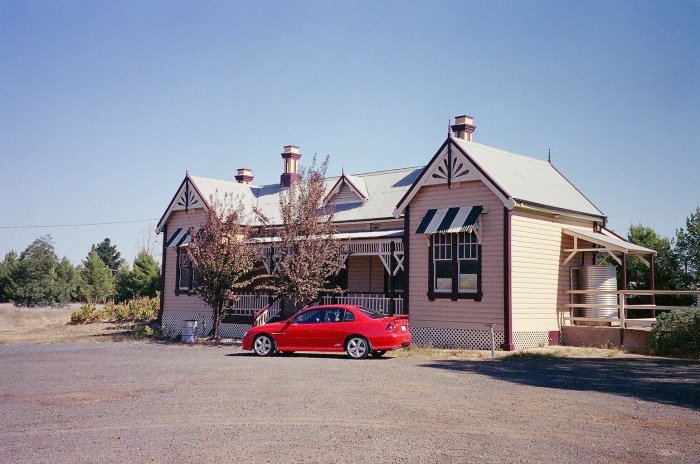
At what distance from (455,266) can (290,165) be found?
1350cm

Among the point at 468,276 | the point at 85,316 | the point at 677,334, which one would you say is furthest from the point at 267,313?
the point at 85,316

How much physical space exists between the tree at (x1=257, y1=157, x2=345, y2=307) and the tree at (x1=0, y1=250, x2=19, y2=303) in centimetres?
4159

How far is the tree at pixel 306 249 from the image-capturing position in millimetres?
22922

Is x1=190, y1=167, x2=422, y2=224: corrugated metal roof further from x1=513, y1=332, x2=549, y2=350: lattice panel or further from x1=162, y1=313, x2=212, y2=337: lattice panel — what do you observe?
x1=513, y1=332, x2=549, y2=350: lattice panel

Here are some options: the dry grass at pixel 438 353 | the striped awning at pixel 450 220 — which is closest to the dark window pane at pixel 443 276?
the striped awning at pixel 450 220

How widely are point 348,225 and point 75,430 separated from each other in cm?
1811

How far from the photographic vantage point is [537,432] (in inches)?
338

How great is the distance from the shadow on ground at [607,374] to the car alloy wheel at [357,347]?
192 cm

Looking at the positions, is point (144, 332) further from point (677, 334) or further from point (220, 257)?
point (677, 334)

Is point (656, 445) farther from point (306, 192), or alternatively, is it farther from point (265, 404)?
point (306, 192)

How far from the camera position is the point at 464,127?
25.2 meters

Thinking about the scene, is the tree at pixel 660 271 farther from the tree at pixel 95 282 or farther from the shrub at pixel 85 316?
the tree at pixel 95 282

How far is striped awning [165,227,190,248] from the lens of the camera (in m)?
29.1

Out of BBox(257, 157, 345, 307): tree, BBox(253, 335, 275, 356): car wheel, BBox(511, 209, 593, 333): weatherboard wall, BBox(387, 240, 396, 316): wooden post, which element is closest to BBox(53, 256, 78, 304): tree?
BBox(257, 157, 345, 307): tree
